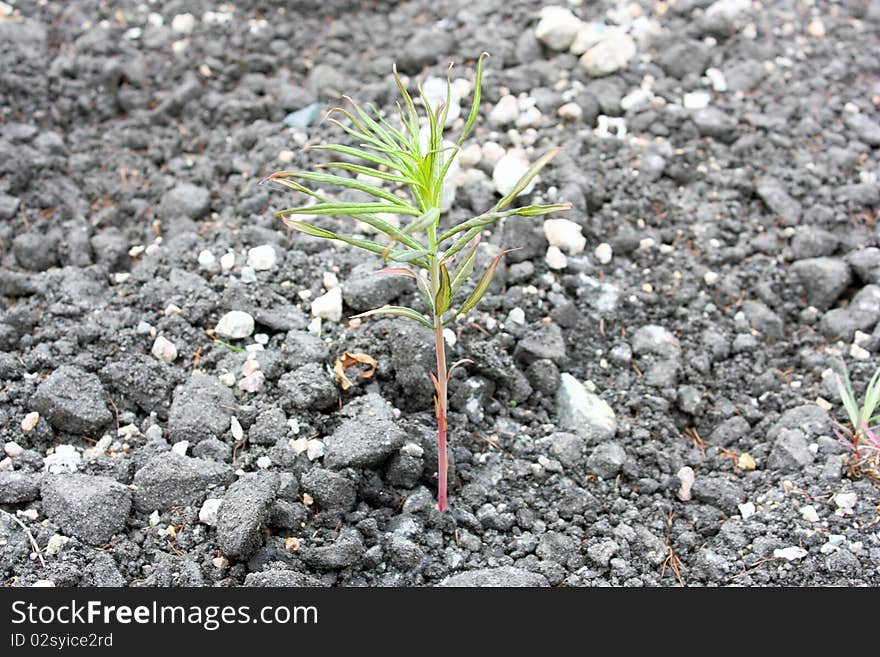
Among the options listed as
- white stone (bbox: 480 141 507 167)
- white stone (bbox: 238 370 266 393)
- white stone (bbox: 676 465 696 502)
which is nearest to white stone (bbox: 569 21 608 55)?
white stone (bbox: 480 141 507 167)

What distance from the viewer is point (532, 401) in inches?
119

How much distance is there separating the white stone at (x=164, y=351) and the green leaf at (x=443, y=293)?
1.02m

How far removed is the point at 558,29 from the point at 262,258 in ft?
5.84

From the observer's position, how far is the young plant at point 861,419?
9.23 feet

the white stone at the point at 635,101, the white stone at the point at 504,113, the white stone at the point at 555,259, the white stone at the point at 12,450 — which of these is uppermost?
the white stone at the point at 504,113

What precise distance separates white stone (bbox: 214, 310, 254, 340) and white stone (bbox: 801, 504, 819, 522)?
1.82m

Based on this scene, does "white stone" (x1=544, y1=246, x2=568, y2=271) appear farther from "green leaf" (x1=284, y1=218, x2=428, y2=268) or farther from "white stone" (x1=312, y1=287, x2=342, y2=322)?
"green leaf" (x1=284, y1=218, x2=428, y2=268)

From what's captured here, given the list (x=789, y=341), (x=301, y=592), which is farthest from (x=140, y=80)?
(x=789, y=341)

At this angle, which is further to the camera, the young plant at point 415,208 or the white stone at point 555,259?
the white stone at point 555,259

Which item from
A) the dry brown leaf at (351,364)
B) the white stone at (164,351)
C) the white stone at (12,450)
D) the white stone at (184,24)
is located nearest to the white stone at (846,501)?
the dry brown leaf at (351,364)

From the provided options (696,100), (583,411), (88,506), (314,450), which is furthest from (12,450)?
(696,100)

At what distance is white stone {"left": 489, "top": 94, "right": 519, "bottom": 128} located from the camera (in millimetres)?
3697

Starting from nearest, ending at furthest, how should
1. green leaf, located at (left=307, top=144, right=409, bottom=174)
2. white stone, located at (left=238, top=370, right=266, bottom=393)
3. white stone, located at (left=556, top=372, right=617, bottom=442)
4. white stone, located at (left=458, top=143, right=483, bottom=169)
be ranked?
green leaf, located at (left=307, top=144, right=409, bottom=174) → white stone, located at (left=238, top=370, right=266, bottom=393) → white stone, located at (left=556, top=372, right=617, bottom=442) → white stone, located at (left=458, top=143, right=483, bottom=169)

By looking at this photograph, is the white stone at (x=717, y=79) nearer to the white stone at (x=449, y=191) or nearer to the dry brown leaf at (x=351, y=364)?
the white stone at (x=449, y=191)
